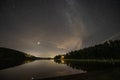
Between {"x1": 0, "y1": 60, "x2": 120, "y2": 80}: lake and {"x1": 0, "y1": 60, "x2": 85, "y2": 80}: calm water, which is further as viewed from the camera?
{"x1": 0, "y1": 60, "x2": 85, "y2": 80}: calm water

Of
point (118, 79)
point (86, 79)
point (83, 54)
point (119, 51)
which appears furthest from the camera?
point (83, 54)

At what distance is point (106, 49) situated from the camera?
422 ft

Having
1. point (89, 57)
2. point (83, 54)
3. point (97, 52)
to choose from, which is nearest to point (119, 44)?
point (97, 52)

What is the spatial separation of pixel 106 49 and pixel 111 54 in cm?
1028

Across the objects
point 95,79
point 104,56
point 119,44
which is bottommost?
point 95,79

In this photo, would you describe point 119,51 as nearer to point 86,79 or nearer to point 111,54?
point 111,54

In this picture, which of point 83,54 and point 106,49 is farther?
point 83,54

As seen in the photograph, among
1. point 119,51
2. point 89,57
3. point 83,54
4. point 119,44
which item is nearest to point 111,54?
point 119,51

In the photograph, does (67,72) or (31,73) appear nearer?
(67,72)

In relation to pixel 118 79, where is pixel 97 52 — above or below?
above

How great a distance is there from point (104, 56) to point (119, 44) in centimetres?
1593

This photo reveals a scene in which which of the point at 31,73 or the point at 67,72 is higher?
the point at 67,72

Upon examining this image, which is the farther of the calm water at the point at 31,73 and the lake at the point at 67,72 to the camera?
the calm water at the point at 31,73

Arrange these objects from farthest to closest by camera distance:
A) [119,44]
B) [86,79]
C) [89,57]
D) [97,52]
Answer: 1. [89,57]
2. [97,52]
3. [119,44]
4. [86,79]
